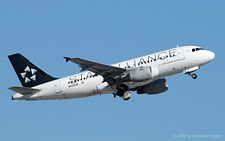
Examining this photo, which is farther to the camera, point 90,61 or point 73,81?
point 73,81

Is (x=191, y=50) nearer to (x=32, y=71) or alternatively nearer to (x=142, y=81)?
(x=142, y=81)

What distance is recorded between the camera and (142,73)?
49.3 metres

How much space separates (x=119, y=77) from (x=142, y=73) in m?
2.81

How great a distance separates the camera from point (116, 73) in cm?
5059

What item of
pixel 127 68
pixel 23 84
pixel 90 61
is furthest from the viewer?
pixel 23 84

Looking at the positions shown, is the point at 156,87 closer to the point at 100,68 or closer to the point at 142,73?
the point at 142,73

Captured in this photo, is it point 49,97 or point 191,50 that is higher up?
point 191,50

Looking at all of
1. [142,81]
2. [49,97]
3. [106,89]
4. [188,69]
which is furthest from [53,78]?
[188,69]

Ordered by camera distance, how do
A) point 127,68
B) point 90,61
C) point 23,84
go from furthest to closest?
1. point 23,84
2. point 127,68
3. point 90,61

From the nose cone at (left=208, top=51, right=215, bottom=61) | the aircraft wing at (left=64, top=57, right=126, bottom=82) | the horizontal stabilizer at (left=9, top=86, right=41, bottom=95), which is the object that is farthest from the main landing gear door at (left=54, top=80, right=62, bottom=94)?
the nose cone at (left=208, top=51, right=215, bottom=61)

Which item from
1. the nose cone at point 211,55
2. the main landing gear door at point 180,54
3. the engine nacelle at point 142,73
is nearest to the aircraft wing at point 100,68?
the engine nacelle at point 142,73

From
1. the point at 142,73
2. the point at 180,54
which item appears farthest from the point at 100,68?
the point at 180,54

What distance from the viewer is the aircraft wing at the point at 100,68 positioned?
4746 cm

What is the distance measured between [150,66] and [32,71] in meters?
14.1
